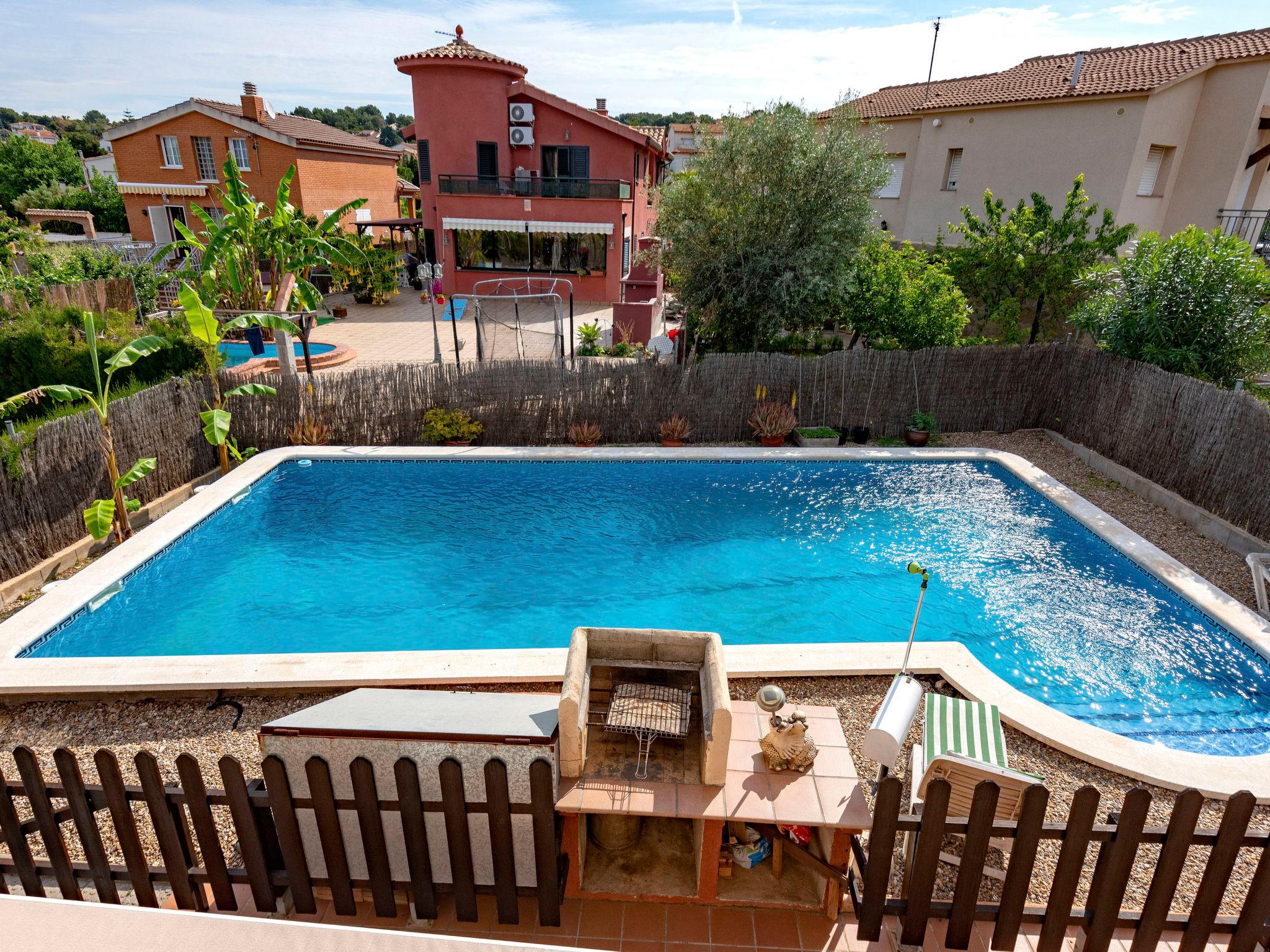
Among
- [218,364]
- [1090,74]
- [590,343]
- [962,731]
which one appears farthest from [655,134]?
[962,731]

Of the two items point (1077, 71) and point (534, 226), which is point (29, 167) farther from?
point (1077, 71)

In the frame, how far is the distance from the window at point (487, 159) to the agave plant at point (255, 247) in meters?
9.15

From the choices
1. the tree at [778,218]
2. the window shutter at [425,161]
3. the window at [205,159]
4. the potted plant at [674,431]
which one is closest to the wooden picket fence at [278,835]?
the potted plant at [674,431]

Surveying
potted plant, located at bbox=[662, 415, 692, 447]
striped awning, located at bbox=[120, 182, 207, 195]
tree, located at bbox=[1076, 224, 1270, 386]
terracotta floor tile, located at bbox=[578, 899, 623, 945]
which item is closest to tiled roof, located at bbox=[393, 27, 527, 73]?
striped awning, located at bbox=[120, 182, 207, 195]

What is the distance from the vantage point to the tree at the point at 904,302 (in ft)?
48.0

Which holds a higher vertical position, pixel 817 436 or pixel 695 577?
pixel 817 436

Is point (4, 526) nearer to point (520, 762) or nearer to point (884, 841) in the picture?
point (520, 762)

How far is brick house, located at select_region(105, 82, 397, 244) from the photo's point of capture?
29.4 meters

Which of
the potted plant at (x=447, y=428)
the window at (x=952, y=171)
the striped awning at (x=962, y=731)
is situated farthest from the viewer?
the window at (x=952, y=171)

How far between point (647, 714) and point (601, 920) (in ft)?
3.93

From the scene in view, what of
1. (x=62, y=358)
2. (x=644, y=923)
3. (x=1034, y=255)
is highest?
(x=1034, y=255)

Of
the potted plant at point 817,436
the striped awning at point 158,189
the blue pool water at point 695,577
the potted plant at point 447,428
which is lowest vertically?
the blue pool water at point 695,577

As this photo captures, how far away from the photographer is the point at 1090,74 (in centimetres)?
1941

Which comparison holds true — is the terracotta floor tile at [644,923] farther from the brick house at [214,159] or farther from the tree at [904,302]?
the brick house at [214,159]
